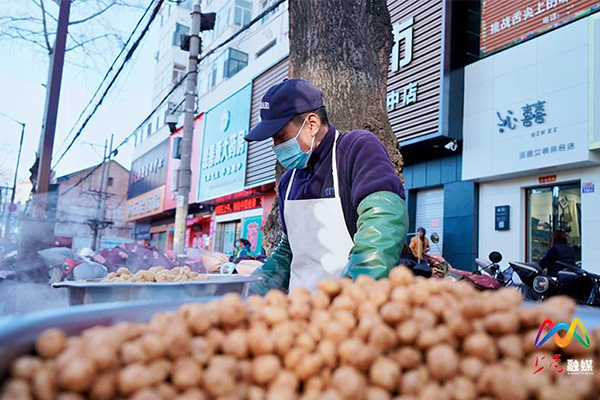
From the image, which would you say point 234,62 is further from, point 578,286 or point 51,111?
point 578,286

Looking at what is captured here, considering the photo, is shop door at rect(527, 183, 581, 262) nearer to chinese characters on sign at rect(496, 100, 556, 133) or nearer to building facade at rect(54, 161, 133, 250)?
chinese characters on sign at rect(496, 100, 556, 133)

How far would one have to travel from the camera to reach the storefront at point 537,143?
321 inches

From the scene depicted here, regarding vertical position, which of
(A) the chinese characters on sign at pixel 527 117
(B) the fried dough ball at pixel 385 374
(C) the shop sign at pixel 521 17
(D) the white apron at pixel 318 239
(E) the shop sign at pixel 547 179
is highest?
(C) the shop sign at pixel 521 17

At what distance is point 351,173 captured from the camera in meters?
2.15

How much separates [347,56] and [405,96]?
762 centimetres

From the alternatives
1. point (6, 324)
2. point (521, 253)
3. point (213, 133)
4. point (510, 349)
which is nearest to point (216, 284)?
point (6, 324)

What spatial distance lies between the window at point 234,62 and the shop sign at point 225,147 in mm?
2229

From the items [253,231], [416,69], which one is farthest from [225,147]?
[416,69]

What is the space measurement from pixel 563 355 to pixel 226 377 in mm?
664

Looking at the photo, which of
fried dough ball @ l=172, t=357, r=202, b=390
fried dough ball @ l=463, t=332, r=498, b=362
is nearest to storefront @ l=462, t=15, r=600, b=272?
fried dough ball @ l=463, t=332, r=498, b=362

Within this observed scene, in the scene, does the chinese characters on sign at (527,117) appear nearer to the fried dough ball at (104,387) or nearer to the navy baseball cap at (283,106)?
the navy baseball cap at (283,106)

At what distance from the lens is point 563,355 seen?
917mm

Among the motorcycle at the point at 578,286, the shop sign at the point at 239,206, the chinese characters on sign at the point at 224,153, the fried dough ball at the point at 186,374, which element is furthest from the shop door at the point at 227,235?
the fried dough ball at the point at 186,374

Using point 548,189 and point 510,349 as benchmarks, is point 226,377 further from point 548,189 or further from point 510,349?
point 548,189
